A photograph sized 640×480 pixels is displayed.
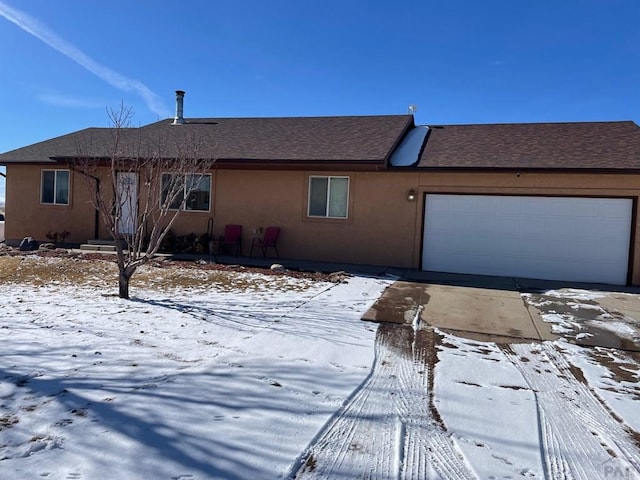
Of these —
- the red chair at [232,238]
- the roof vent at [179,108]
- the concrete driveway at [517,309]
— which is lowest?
the concrete driveway at [517,309]

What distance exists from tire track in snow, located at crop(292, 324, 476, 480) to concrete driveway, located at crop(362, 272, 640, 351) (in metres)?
2.04

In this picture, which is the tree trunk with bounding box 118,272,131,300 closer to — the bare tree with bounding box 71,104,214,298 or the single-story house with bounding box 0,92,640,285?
the bare tree with bounding box 71,104,214,298

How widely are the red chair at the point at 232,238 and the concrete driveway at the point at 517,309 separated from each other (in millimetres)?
5068

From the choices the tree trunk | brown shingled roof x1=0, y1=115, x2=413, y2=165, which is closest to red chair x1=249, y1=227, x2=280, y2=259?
brown shingled roof x1=0, y1=115, x2=413, y2=165

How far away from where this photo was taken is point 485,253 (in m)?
10.7

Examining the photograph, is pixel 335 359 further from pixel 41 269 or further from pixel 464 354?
pixel 41 269

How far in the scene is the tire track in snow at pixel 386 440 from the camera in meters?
2.46

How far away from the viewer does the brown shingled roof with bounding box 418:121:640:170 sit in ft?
33.1

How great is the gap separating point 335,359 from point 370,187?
7.75 meters

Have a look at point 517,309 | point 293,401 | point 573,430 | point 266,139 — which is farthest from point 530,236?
point 293,401

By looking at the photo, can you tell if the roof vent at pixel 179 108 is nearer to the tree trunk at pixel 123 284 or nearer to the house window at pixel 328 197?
the house window at pixel 328 197

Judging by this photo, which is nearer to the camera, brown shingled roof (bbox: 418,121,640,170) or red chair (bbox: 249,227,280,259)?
brown shingled roof (bbox: 418,121,640,170)

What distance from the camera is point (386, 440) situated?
279cm

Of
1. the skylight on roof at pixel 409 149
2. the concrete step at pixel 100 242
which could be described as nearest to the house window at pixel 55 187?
the concrete step at pixel 100 242
